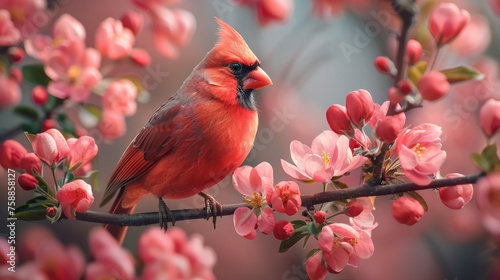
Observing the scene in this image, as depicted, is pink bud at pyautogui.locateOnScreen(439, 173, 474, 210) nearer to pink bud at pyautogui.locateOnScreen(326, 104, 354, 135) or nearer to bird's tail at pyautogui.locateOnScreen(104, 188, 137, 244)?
pink bud at pyautogui.locateOnScreen(326, 104, 354, 135)

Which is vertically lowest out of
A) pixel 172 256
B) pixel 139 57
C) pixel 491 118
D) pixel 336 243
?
pixel 172 256

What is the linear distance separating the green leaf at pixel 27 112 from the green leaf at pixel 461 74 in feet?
3.32

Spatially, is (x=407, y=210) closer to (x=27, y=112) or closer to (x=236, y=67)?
(x=236, y=67)

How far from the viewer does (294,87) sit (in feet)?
5.63

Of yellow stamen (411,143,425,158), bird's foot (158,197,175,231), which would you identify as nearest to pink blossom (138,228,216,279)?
bird's foot (158,197,175,231)

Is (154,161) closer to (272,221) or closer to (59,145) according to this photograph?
(59,145)

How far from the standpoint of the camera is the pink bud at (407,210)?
118 cm

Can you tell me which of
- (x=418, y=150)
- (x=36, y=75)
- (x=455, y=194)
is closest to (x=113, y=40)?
(x=36, y=75)

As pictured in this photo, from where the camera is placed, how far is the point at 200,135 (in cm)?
141

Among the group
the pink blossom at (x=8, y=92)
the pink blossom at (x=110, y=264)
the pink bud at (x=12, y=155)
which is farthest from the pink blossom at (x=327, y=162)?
the pink blossom at (x=8, y=92)

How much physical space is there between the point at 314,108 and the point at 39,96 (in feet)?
2.58

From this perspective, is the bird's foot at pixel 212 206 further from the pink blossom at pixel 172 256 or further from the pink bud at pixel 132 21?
the pink bud at pixel 132 21

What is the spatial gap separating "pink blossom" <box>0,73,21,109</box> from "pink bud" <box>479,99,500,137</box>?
1.15m

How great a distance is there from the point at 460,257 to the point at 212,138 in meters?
0.94
